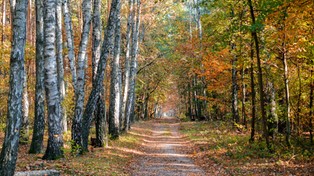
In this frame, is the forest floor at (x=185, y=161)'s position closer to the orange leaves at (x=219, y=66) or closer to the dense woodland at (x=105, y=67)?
the dense woodland at (x=105, y=67)

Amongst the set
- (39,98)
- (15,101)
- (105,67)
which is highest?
(105,67)

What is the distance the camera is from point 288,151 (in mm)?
13000

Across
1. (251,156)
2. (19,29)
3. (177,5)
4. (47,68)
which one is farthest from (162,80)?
(19,29)

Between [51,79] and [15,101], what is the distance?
386cm

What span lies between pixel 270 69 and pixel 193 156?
586 cm

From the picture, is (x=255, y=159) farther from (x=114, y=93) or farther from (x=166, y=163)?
(x=114, y=93)

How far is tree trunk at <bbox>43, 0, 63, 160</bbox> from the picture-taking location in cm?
1023

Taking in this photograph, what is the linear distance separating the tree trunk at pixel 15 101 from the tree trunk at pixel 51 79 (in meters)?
3.49

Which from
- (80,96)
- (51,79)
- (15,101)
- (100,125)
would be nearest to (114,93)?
(100,125)

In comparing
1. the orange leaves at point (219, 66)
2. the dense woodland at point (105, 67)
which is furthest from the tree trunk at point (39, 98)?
the orange leaves at point (219, 66)

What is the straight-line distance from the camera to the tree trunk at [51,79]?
403 inches

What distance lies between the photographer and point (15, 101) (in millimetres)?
6520

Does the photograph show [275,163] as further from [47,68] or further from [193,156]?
[47,68]

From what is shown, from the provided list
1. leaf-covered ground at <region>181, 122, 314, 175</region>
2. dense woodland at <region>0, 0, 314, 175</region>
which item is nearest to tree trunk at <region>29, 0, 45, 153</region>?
dense woodland at <region>0, 0, 314, 175</region>
